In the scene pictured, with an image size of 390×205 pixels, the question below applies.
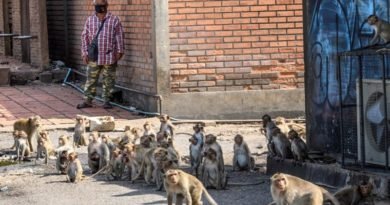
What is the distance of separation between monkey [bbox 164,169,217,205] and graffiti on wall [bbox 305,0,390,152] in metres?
3.09

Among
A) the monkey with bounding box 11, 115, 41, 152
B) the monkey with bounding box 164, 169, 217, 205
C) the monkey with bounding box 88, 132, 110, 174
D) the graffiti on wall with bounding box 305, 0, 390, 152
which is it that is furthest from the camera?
the monkey with bounding box 11, 115, 41, 152

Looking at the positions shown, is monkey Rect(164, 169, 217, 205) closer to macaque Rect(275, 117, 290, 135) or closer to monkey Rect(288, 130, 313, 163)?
monkey Rect(288, 130, 313, 163)

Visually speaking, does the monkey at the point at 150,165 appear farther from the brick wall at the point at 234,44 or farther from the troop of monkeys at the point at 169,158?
the brick wall at the point at 234,44

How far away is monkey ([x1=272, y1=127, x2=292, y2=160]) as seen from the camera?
570 inches

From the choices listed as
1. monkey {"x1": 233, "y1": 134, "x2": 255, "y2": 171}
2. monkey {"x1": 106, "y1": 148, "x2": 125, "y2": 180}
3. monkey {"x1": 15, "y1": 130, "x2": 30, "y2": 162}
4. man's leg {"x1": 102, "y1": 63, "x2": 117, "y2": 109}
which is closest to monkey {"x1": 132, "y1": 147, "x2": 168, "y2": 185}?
monkey {"x1": 106, "y1": 148, "x2": 125, "y2": 180}

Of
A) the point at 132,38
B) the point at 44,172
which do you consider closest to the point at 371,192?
the point at 44,172

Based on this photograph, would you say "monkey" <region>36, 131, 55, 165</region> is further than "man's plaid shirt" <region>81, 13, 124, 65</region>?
No

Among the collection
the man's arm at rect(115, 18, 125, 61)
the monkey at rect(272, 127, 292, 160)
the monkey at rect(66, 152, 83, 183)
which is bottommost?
Answer: the monkey at rect(66, 152, 83, 183)

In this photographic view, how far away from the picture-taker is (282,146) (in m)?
14.5

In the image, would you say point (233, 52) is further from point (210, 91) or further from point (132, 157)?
point (132, 157)

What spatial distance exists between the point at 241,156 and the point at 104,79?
7.65 metres

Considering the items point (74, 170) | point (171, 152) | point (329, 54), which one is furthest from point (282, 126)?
point (74, 170)

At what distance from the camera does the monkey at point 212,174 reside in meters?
13.4

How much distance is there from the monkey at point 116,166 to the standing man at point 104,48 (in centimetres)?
732
